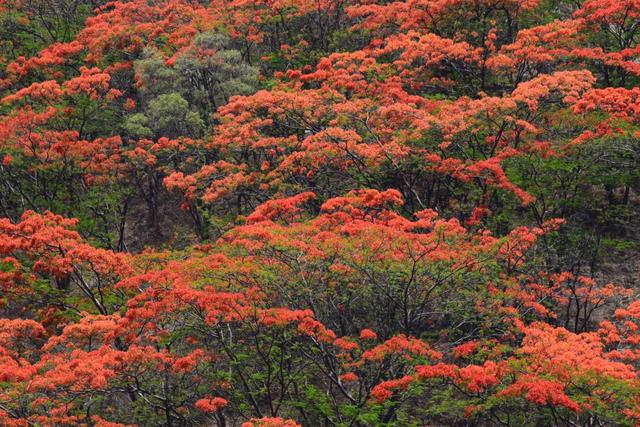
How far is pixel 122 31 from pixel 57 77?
459 centimetres

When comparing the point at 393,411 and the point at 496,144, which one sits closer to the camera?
the point at 393,411

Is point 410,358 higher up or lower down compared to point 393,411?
higher up

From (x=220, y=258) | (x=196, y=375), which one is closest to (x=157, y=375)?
(x=196, y=375)

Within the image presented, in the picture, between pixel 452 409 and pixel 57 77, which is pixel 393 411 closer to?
pixel 452 409

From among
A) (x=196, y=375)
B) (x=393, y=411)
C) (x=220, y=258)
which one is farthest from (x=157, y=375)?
(x=393, y=411)

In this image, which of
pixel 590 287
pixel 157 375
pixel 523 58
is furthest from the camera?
pixel 523 58

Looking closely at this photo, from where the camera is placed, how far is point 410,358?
21.6 metres

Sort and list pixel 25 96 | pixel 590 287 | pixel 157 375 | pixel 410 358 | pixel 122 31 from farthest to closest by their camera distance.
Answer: pixel 122 31, pixel 25 96, pixel 590 287, pixel 157 375, pixel 410 358

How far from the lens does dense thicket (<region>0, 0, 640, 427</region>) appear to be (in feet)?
72.4

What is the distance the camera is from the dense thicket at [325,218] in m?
22.1

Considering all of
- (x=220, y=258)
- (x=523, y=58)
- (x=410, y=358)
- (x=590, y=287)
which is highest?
(x=523, y=58)

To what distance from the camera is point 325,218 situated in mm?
25422

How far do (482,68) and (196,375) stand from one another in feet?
69.0

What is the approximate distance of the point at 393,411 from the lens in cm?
2261
